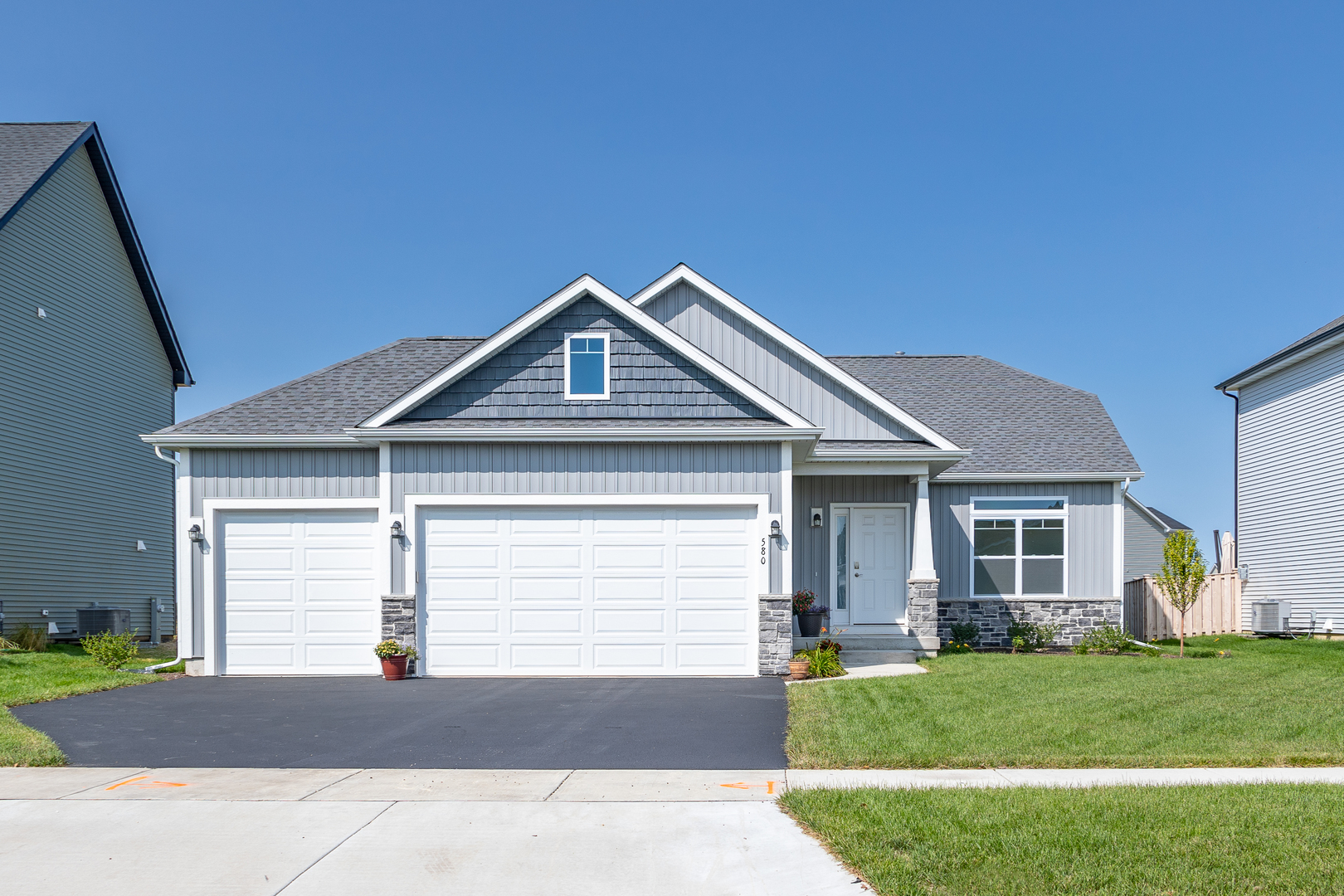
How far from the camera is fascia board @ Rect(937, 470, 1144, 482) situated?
1792 centimetres

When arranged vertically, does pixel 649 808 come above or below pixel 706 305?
below

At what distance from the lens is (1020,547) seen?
60.1ft

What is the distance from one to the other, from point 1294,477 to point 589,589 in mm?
16197

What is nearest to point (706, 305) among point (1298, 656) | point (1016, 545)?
point (1016, 545)

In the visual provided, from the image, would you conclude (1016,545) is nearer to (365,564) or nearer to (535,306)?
(535,306)

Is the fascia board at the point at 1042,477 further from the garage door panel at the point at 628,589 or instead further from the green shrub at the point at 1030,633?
the garage door panel at the point at 628,589

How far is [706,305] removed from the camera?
18.2 metres

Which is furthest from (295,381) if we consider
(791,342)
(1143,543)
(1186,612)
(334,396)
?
(1143,543)

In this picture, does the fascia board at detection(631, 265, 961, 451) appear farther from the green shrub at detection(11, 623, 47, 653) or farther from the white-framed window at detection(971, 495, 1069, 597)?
the green shrub at detection(11, 623, 47, 653)

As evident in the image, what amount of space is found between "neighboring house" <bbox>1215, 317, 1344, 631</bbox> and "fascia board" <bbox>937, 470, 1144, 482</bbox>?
5.21m

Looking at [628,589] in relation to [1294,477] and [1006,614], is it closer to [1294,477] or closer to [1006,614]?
[1006,614]

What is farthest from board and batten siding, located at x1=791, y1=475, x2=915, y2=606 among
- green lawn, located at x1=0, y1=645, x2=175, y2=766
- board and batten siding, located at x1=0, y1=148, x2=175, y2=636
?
board and batten siding, located at x1=0, y1=148, x2=175, y2=636

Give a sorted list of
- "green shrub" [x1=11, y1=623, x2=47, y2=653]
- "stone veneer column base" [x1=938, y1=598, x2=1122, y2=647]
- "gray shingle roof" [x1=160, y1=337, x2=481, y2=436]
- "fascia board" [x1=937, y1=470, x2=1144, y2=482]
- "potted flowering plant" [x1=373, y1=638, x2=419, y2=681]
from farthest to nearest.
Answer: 1. "stone veneer column base" [x1=938, y1=598, x2=1122, y2=647]
2. "fascia board" [x1=937, y1=470, x2=1144, y2=482]
3. "green shrub" [x1=11, y1=623, x2=47, y2=653]
4. "gray shingle roof" [x1=160, y1=337, x2=481, y2=436]
5. "potted flowering plant" [x1=373, y1=638, x2=419, y2=681]

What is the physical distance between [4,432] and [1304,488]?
2547 centimetres
